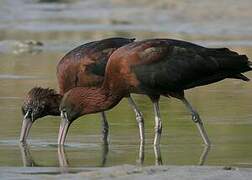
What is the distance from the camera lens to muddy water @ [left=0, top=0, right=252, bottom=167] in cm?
1125

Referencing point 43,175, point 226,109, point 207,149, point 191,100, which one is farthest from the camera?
point 191,100

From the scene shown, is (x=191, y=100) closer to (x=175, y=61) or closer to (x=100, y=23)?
(x=175, y=61)

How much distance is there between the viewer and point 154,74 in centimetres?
1206

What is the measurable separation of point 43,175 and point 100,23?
20624 mm

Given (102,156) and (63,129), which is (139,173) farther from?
(63,129)

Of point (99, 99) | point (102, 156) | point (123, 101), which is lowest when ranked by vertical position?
point (123, 101)

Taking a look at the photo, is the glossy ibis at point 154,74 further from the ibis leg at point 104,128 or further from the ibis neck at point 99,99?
the ibis leg at point 104,128

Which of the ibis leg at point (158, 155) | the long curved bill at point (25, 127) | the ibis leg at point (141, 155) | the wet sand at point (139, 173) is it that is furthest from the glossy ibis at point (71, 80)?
the wet sand at point (139, 173)

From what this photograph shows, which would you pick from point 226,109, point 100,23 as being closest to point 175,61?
point 226,109

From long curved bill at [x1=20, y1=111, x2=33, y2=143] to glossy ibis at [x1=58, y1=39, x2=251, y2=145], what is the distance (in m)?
0.50

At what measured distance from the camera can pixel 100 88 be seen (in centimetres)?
1183

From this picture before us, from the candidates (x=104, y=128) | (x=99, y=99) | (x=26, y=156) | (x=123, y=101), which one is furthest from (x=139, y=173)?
(x=123, y=101)

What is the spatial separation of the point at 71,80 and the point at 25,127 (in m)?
0.83

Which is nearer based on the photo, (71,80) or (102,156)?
(102,156)
